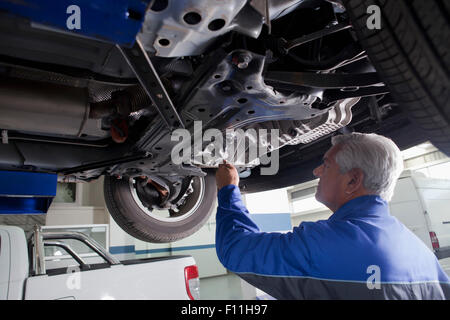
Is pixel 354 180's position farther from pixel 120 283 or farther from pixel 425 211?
pixel 425 211

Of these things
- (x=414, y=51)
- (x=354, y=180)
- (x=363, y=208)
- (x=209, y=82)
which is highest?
(x=209, y=82)

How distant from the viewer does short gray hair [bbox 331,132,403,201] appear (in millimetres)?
1118

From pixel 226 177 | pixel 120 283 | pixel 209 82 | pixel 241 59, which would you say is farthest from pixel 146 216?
pixel 241 59

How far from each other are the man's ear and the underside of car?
239mm

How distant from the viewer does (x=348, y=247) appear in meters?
0.91

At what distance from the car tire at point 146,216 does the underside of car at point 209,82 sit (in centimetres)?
1

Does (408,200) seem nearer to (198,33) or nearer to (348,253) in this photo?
(348,253)

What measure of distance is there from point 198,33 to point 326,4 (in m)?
0.59

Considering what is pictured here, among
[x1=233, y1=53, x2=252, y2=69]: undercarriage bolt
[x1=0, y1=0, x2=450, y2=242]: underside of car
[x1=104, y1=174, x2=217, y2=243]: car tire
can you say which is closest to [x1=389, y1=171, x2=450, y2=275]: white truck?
[x1=0, y1=0, x2=450, y2=242]: underside of car

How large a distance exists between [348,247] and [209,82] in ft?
2.43

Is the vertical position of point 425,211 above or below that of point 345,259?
above

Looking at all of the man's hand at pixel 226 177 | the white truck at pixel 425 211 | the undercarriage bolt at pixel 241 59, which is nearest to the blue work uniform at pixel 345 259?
the man's hand at pixel 226 177
